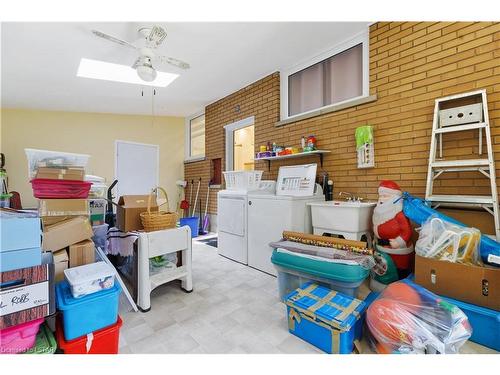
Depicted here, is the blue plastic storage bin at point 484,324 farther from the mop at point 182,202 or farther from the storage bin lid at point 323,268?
the mop at point 182,202

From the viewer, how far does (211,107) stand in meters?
5.15

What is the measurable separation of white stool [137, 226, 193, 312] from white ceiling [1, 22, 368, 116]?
2133mm

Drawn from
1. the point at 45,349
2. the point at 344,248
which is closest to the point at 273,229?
the point at 344,248

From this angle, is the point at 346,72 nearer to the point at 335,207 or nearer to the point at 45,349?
the point at 335,207

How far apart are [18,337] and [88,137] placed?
16.0 feet

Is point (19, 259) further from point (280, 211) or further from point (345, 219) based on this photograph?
point (345, 219)

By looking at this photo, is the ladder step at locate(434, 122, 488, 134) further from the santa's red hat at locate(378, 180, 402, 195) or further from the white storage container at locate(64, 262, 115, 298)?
the white storage container at locate(64, 262, 115, 298)

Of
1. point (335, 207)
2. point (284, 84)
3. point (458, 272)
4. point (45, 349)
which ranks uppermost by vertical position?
point (284, 84)

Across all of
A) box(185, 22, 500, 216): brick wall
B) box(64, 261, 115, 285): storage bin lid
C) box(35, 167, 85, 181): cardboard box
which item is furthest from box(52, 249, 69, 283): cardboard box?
box(185, 22, 500, 216): brick wall

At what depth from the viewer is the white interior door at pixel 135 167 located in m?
5.43

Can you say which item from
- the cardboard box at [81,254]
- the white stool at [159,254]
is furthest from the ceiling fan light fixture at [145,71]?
the cardboard box at [81,254]

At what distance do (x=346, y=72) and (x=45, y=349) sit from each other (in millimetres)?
3565

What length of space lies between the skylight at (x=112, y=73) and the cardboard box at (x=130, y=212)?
222cm
